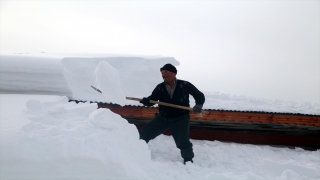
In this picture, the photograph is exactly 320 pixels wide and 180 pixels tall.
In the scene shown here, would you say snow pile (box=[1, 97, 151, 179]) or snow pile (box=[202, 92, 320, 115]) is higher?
snow pile (box=[202, 92, 320, 115])

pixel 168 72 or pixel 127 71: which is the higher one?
pixel 127 71

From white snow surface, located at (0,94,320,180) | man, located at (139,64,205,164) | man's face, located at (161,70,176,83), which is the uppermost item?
man's face, located at (161,70,176,83)

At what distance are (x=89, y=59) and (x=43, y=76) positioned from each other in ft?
5.34

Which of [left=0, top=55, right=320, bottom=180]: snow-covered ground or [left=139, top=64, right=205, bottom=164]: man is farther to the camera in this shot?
[left=139, top=64, right=205, bottom=164]: man

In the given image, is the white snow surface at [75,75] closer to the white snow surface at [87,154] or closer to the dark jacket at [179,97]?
the white snow surface at [87,154]

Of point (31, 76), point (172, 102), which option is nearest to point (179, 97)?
point (172, 102)

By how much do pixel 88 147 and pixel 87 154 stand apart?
0.10 metres

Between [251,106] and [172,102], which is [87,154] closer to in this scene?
[172,102]

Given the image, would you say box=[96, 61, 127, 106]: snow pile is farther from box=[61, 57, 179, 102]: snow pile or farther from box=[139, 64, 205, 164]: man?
box=[61, 57, 179, 102]: snow pile

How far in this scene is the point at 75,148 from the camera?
1.98 meters

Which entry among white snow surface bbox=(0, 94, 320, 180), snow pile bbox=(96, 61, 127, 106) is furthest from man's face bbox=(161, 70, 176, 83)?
white snow surface bbox=(0, 94, 320, 180)

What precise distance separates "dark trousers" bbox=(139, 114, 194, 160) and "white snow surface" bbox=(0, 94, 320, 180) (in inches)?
8.2

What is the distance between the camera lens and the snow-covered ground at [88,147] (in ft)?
6.23

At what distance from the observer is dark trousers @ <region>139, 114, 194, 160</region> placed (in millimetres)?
3065
